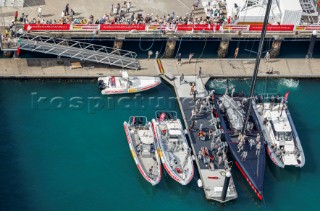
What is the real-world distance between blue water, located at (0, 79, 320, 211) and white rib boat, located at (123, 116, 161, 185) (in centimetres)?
166

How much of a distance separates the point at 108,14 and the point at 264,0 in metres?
24.6

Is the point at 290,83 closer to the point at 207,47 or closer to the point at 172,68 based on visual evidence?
the point at 207,47

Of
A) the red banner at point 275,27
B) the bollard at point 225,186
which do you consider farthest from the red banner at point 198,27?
the bollard at point 225,186

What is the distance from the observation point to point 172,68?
115 meters

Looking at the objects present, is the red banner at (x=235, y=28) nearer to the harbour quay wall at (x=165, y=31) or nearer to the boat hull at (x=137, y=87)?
the harbour quay wall at (x=165, y=31)

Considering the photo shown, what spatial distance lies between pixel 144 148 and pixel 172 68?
64.3 ft

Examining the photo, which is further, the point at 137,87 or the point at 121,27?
the point at 121,27

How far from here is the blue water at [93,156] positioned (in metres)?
95.2

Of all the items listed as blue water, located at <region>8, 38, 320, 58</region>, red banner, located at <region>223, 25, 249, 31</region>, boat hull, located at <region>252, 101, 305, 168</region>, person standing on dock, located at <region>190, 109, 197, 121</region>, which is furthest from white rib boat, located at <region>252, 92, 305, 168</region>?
red banner, located at <region>223, 25, 249, 31</region>

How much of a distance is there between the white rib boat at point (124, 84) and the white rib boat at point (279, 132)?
1552cm

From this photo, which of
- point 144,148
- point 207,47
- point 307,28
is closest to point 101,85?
point 144,148

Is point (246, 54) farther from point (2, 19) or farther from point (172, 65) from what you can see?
point (2, 19)

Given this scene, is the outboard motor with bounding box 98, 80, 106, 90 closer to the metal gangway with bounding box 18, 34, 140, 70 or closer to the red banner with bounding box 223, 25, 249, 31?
the metal gangway with bounding box 18, 34, 140, 70

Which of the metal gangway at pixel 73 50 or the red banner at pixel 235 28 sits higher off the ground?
the red banner at pixel 235 28
